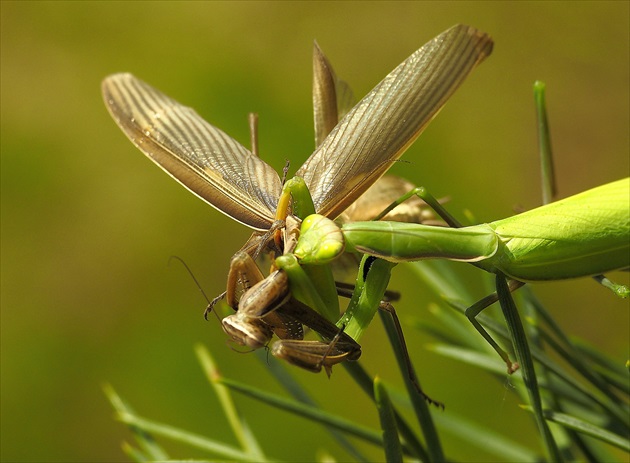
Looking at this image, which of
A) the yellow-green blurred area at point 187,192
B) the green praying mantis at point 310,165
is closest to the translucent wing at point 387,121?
the green praying mantis at point 310,165

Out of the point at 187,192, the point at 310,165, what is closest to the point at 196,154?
the point at 310,165

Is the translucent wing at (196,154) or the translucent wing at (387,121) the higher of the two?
the translucent wing at (196,154)

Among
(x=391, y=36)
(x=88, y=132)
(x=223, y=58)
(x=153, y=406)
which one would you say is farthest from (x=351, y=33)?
(x=153, y=406)

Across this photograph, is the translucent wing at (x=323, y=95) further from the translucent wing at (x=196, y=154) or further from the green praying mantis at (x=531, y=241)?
the green praying mantis at (x=531, y=241)

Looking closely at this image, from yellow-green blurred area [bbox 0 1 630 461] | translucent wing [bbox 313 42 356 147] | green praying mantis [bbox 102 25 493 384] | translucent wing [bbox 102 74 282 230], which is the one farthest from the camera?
yellow-green blurred area [bbox 0 1 630 461]

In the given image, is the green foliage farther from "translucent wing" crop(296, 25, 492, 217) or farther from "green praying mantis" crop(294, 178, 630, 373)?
"translucent wing" crop(296, 25, 492, 217)

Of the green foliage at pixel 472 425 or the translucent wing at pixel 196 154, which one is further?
the translucent wing at pixel 196 154

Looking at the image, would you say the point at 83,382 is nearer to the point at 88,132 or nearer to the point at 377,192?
the point at 88,132

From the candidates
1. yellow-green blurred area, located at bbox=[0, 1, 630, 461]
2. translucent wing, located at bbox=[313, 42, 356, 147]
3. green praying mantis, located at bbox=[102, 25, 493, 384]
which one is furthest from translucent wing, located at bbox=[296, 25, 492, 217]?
yellow-green blurred area, located at bbox=[0, 1, 630, 461]

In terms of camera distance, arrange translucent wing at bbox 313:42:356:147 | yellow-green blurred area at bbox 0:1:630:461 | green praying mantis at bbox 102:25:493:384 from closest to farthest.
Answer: green praying mantis at bbox 102:25:493:384 → translucent wing at bbox 313:42:356:147 → yellow-green blurred area at bbox 0:1:630:461
